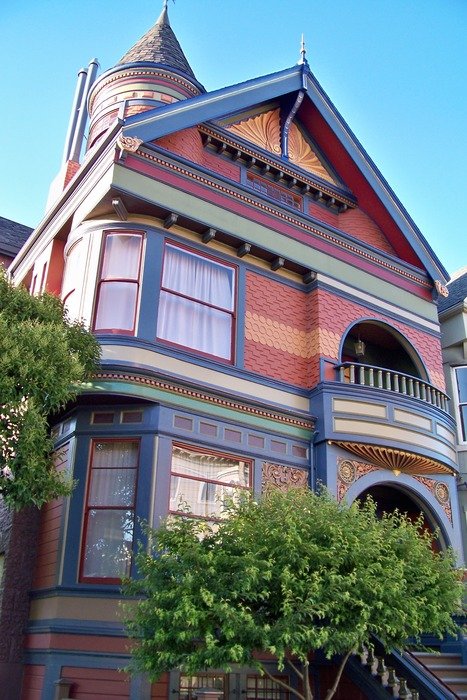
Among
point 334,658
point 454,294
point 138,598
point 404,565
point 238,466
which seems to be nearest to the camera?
point 404,565

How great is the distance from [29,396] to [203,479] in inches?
153

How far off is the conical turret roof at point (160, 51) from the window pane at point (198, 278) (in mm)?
5672

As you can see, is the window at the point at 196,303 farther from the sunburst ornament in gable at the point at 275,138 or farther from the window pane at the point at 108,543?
the sunburst ornament in gable at the point at 275,138

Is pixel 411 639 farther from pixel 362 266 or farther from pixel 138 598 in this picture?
pixel 362 266

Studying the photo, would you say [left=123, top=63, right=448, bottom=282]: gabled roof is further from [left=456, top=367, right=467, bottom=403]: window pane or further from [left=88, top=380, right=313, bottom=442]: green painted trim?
[left=88, top=380, right=313, bottom=442]: green painted trim

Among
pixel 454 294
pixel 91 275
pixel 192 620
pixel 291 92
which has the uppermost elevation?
pixel 291 92

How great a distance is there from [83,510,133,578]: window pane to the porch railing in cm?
561

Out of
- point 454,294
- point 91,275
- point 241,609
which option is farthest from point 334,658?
point 454,294

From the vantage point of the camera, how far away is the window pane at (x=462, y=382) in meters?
19.4

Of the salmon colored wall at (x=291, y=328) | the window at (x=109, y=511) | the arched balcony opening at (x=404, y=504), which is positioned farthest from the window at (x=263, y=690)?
the salmon colored wall at (x=291, y=328)

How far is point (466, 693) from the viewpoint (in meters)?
12.3

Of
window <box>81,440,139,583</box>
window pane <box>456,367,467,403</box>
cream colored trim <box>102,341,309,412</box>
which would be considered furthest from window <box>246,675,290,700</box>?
window pane <box>456,367,467,403</box>

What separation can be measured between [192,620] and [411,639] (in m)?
7.20

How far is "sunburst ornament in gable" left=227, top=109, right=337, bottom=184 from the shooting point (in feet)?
59.1
